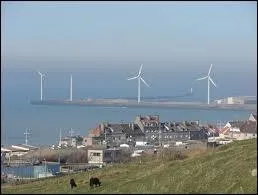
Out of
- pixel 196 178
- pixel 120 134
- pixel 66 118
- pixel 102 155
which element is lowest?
pixel 102 155

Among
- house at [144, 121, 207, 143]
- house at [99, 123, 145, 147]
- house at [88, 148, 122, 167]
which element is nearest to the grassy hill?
house at [88, 148, 122, 167]

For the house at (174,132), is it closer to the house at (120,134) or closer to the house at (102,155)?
the house at (120,134)

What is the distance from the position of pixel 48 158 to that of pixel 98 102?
199 ft

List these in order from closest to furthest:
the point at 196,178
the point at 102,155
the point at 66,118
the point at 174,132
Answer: the point at 196,178, the point at 102,155, the point at 174,132, the point at 66,118

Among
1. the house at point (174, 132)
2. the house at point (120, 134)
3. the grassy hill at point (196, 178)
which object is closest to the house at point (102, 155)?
the house at point (120, 134)

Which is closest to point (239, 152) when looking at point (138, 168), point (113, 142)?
point (138, 168)

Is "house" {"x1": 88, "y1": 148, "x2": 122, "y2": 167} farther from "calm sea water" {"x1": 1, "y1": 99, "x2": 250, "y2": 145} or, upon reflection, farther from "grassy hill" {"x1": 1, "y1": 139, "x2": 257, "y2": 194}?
"grassy hill" {"x1": 1, "y1": 139, "x2": 257, "y2": 194}

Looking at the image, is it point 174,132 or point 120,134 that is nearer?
point 120,134

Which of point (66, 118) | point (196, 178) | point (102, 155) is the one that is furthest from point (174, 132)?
point (196, 178)

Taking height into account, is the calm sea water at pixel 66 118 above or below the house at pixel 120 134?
above

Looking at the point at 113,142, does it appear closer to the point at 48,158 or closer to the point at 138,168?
→ the point at 48,158

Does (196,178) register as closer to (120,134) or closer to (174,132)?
(120,134)

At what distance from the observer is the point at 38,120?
2616 inches

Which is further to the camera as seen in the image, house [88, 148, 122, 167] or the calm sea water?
the calm sea water
